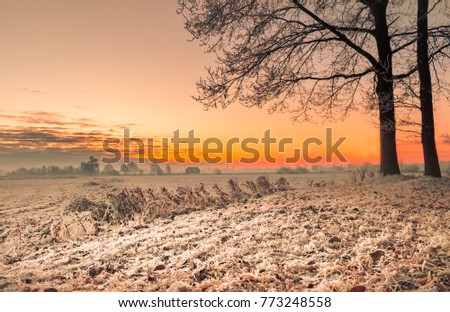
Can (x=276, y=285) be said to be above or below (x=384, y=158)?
below

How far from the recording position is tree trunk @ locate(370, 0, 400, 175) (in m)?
11.0

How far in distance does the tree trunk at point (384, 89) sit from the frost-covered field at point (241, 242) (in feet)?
5.10

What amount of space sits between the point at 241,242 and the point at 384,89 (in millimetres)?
8050

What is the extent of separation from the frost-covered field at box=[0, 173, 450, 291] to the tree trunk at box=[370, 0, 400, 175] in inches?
61.2

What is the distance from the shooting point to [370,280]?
4.08 metres

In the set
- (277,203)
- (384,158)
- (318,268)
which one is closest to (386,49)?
(384,158)

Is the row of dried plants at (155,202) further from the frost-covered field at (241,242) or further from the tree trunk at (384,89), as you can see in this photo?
the tree trunk at (384,89)

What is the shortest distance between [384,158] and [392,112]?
1391 mm

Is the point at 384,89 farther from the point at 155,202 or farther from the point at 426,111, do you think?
the point at 155,202

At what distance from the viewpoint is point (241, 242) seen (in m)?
5.51

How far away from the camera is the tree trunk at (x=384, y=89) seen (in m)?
11.0

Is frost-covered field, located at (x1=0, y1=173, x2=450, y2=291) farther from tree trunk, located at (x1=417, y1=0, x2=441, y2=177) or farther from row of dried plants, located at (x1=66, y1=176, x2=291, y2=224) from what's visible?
tree trunk, located at (x1=417, y1=0, x2=441, y2=177)

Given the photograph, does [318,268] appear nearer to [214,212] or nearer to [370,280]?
[370,280]

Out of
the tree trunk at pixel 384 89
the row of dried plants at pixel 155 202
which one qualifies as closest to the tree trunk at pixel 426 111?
the tree trunk at pixel 384 89
